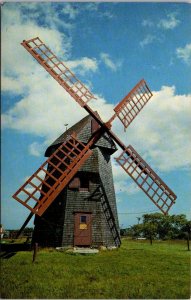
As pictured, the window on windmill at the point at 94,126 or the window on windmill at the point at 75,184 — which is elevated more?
the window on windmill at the point at 94,126

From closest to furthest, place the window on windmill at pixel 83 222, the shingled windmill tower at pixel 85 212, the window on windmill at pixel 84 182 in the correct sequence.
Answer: the shingled windmill tower at pixel 85 212
the window on windmill at pixel 83 222
the window on windmill at pixel 84 182

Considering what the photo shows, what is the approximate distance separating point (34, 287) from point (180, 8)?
919cm

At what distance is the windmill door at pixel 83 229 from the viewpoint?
580 inches

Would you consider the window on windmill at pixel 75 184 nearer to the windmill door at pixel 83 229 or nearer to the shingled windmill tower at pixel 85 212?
the shingled windmill tower at pixel 85 212

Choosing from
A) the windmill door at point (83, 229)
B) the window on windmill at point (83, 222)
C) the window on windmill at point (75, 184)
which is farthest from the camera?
the window on windmill at point (75, 184)

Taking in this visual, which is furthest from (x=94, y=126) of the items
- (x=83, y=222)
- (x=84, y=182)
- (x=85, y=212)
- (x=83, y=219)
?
(x=83, y=222)

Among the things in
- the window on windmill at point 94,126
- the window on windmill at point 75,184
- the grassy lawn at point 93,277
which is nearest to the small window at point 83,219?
the window on windmill at point 75,184

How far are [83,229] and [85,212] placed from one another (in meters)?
0.78

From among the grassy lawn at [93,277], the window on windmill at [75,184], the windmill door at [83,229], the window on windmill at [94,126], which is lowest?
the grassy lawn at [93,277]

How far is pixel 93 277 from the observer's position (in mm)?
9680

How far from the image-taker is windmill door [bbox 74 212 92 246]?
48.3ft

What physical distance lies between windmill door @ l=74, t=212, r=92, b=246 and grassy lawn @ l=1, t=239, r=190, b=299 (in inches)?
66.8

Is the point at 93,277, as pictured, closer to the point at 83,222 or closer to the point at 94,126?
the point at 83,222

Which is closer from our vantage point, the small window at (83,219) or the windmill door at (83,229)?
the windmill door at (83,229)
